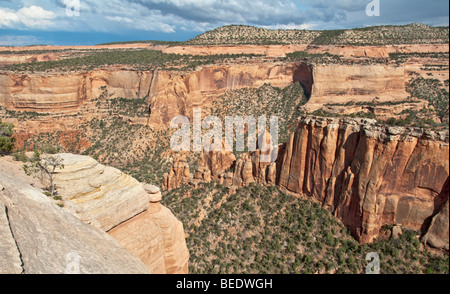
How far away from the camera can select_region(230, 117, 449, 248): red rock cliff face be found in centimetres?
1852

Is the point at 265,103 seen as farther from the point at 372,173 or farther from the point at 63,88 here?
the point at 372,173

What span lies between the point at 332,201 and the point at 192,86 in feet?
132

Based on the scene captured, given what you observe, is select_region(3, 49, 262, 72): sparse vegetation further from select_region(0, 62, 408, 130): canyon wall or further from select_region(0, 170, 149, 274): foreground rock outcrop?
select_region(0, 170, 149, 274): foreground rock outcrop

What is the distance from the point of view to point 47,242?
9.50 metres

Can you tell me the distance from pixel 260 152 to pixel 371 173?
12.0 m

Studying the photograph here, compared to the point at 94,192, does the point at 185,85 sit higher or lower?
higher

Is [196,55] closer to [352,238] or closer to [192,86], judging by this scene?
[192,86]

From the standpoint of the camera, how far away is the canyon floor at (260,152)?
18141mm

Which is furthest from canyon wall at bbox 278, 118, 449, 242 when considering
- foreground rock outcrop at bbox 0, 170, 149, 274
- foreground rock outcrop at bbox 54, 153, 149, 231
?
foreground rock outcrop at bbox 0, 170, 149, 274

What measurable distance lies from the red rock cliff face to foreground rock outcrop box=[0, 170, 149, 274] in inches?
668

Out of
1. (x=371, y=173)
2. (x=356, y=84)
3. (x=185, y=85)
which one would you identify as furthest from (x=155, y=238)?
(x=356, y=84)

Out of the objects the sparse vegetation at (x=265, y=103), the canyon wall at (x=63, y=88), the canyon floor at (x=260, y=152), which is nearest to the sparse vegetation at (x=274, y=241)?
the canyon floor at (x=260, y=152)

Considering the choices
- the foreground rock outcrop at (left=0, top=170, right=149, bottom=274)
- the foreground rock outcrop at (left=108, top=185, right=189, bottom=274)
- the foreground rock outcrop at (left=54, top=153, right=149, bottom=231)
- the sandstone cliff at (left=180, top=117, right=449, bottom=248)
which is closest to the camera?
the foreground rock outcrop at (left=0, top=170, right=149, bottom=274)

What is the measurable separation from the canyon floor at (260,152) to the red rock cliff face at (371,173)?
0.09 m
